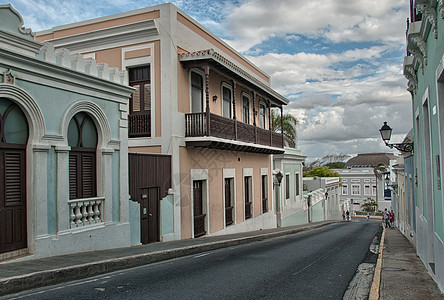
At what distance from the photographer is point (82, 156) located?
9.51m

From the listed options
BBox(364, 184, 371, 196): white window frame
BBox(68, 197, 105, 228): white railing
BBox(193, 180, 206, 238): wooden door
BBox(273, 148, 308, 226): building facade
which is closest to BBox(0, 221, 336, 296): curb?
BBox(68, 197, 105, 228): white railing

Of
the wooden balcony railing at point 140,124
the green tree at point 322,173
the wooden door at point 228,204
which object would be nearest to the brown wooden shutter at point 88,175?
the wooden balcony railing at point 140,124

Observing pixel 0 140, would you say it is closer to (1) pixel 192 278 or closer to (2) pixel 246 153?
(1) pixel 192 278

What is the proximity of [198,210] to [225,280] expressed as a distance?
809cm

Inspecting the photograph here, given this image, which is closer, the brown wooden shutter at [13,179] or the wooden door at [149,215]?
the brown wooden shutter at [13,179]

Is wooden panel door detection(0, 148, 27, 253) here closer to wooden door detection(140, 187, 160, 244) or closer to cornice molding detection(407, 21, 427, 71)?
wooden door detection(140, 187, 160, 244)

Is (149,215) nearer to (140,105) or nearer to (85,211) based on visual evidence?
(85,211)

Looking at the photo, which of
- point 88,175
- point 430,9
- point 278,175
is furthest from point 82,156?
point 278,175

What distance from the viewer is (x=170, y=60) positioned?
13.6m

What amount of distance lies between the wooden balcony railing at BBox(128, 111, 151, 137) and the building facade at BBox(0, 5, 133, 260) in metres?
3.35

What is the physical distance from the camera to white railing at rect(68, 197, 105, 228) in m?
8.90

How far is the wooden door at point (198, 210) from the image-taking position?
49.1 ft

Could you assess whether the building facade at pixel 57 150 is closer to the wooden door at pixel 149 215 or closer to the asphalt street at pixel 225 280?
the wooden door at pixel 149 215

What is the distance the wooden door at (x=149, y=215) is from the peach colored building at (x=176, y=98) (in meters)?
0.19
